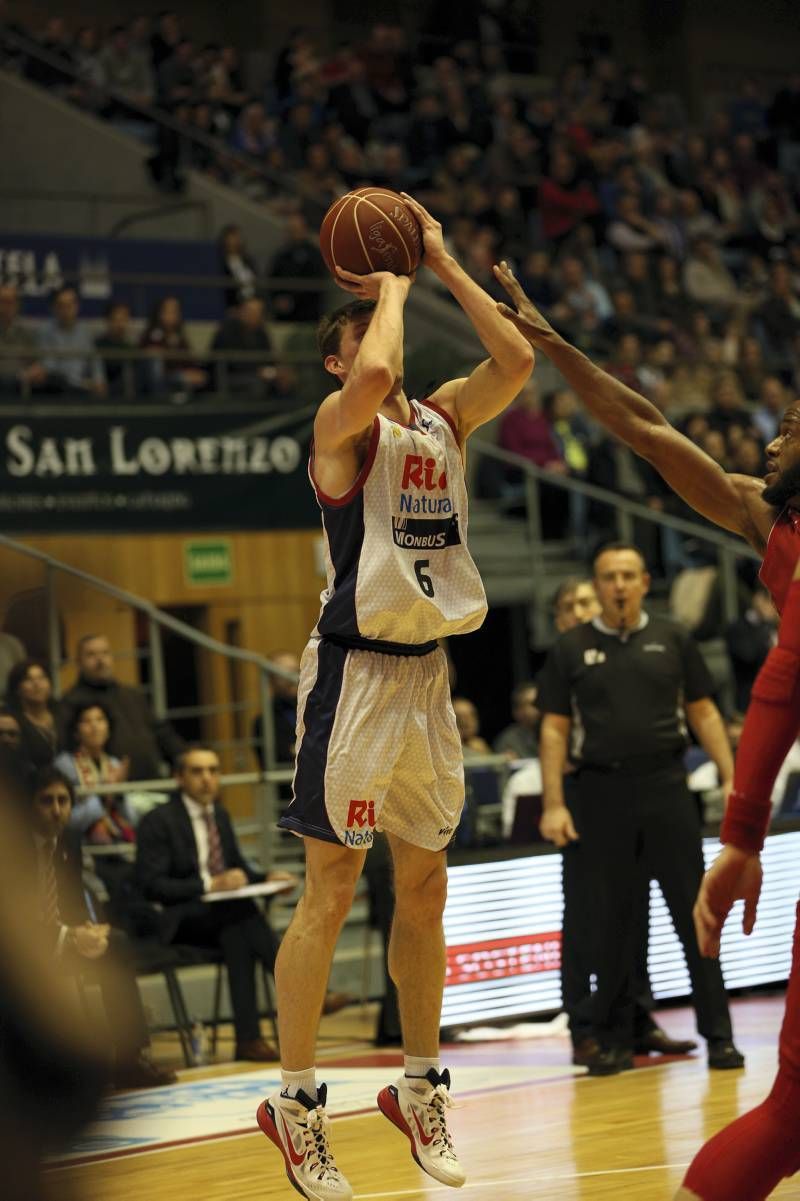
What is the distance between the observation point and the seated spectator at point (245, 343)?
46.4 feet

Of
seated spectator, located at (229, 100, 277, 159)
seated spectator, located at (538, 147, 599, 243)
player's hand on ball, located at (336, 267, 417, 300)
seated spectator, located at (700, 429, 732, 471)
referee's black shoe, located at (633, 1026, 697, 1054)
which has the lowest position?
referee's black shoe, located at (633, 1026, 697, 1054)

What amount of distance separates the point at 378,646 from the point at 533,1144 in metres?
1.89

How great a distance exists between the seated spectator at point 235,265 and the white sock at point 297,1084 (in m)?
11.4

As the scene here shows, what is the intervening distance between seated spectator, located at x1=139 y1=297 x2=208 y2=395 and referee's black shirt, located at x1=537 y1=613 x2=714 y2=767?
6488mm

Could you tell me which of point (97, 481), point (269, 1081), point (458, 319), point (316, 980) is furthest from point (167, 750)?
point (458, 319)

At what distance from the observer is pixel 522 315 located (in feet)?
15.8

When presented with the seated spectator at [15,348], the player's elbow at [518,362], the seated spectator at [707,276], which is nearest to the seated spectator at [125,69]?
the seated spectator at [15,348]

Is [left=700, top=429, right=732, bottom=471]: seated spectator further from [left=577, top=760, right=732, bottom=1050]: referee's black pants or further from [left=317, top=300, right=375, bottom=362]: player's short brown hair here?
[left=317, top=300, right=375, bottom=362]: player's short brown hair

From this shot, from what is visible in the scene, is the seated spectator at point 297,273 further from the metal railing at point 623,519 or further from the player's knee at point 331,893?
the player's knee at point 331,893

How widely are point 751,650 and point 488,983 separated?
5188mm

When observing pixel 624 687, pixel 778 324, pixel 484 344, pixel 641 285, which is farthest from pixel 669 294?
pixel 484 344

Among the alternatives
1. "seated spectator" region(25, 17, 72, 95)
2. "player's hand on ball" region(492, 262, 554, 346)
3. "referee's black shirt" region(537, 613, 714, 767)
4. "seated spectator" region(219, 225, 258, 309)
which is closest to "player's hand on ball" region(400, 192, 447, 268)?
"player's hand on ball" region(492, 262, 554, 346)

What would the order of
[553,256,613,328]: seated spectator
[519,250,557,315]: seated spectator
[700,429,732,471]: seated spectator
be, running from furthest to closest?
[519,250,557,315]: seated spectator → [553,256,613,328]: seated spectator → [700,429,732,471]: seated spectator

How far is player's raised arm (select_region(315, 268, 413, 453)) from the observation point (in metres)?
4.46
